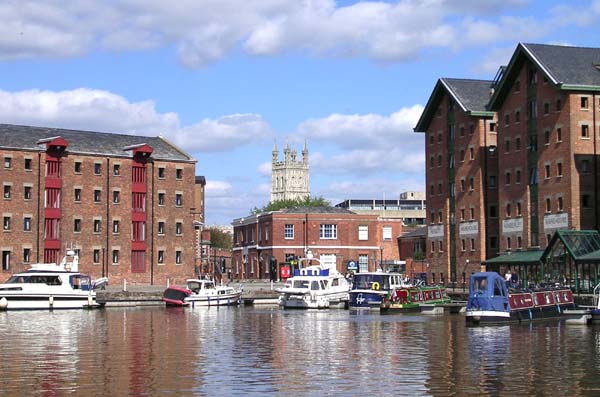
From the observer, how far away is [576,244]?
2933 inches

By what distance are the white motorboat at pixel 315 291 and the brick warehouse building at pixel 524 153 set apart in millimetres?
17170

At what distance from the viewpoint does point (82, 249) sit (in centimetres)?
10181

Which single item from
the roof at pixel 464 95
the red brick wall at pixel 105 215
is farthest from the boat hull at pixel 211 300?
the roof at pixel 464 95

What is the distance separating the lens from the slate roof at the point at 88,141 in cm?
10044

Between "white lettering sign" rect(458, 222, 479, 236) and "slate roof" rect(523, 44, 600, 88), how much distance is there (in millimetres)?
18304

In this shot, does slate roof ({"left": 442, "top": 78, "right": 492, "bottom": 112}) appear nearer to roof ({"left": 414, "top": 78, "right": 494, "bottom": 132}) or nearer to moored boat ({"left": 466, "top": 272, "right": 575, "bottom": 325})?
roof ({"left": 414, "top": 78, "right": 494, "bottom": 132})

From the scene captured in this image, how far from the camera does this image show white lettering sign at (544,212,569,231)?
83000 mm

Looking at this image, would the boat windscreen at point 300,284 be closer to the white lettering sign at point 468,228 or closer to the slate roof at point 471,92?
the white lettering sign at point 468,228

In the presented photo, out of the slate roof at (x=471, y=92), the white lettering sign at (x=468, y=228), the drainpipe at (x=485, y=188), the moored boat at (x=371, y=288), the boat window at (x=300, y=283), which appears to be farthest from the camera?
the slate roof at (x=471, y=92)

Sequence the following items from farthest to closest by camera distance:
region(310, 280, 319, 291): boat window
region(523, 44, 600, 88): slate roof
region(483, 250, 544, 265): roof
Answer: region(523, 44, 600, 88): slate roof, region(483, 250, 544, 265): roof, region(310, 280, 319, 291): boat window

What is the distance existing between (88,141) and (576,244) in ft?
170

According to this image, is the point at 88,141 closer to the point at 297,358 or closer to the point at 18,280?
the point at 18,280

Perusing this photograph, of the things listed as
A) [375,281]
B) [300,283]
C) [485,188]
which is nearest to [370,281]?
[375,281]

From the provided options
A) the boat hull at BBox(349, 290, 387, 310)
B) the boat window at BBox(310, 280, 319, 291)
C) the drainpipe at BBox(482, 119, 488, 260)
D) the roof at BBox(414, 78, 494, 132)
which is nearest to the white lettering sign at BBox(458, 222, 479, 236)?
the drainpipe at BBox(482, 119, 488, 260)
